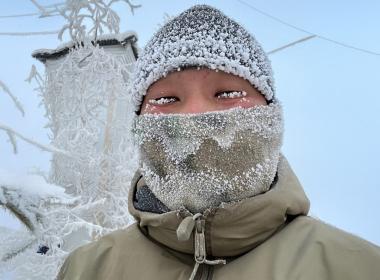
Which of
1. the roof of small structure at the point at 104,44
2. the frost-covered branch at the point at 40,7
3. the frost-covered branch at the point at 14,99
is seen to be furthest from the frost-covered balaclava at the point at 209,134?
the roof of small structure at the point at 104,44

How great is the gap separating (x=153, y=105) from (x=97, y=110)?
3964 millimetres

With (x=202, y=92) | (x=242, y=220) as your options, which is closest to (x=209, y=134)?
(x=202, y=92)

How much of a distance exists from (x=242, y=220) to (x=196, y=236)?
0.40 ft

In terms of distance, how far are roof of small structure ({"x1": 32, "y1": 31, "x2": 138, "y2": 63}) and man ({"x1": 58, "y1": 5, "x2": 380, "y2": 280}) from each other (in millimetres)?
5109

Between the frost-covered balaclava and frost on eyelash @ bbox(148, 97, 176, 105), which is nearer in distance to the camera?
the frost-covered balaclava

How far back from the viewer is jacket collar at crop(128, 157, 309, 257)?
1074mm

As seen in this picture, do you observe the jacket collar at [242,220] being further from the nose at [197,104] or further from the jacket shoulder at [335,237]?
the nose at [197,104]

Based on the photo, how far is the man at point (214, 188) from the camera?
106 cm

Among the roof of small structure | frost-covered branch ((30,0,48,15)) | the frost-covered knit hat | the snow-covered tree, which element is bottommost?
the snow-covered tree

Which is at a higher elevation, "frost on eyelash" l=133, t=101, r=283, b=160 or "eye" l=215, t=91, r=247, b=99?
"eye" l=215, t=91, r=247, b=99

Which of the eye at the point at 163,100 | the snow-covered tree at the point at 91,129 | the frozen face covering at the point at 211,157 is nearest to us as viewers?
the frozen face covering at the point at 211,157

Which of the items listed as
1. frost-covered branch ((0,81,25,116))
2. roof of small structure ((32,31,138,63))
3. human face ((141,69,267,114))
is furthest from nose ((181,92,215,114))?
roof of small structure ((32,31,138,63))

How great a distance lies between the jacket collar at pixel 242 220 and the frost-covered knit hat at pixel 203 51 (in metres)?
0.34

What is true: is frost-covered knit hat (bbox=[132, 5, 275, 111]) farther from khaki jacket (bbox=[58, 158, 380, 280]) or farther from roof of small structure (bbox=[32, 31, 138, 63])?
roof of small structure (bbox=[32, 31, 138, 63])
